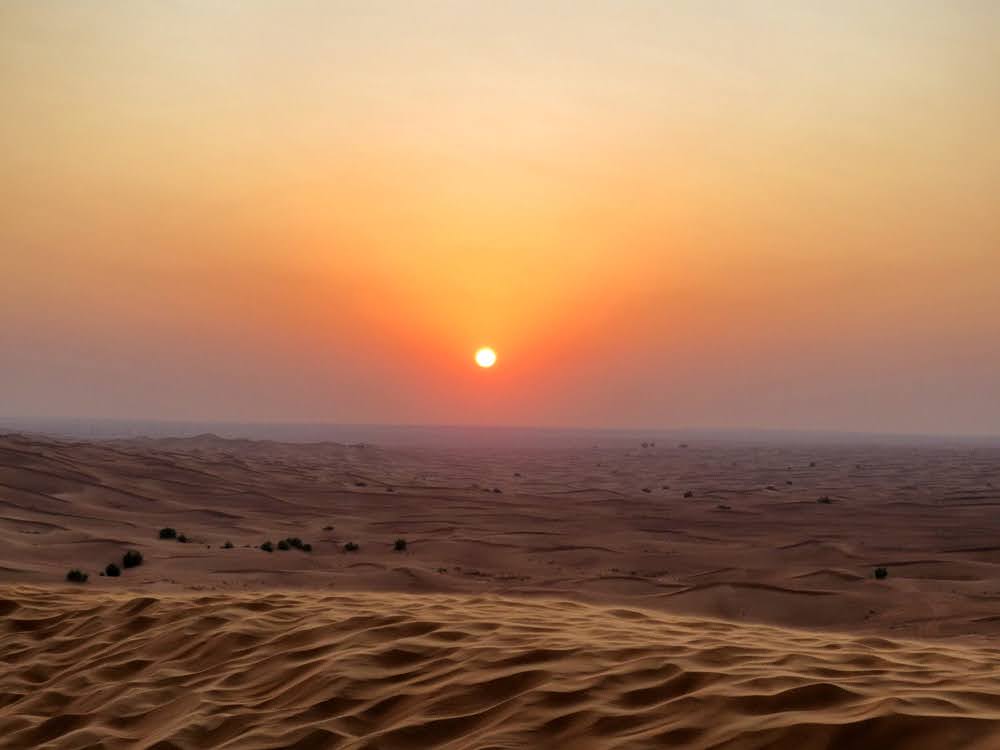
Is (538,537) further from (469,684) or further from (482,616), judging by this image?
(469,684)

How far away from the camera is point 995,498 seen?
27.6 m

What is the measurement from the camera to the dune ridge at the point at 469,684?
3787 millimetres

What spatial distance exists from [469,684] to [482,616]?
2.28 m

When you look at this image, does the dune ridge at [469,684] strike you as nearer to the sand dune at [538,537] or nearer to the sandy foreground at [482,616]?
the sandy foreground at [482,616]

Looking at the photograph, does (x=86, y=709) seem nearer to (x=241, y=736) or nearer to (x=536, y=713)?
(x=241, y=736)

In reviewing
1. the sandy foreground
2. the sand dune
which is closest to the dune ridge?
the sandy foreground

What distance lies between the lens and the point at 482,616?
7074mm

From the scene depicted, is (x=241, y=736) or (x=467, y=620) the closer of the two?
(x=241, y=736)

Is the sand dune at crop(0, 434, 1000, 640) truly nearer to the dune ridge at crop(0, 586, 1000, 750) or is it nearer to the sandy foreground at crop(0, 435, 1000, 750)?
the sandy foreground at crop(0, 435, 1000, 750)

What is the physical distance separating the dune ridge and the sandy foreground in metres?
0.02

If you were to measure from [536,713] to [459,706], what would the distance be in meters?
0.51

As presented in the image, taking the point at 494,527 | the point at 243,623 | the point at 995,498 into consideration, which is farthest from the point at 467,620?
the point at 995,498

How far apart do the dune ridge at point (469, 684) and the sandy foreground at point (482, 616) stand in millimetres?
21

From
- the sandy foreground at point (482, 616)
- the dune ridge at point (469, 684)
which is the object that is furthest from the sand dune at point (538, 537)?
the dune ridge at point (469, 684)
